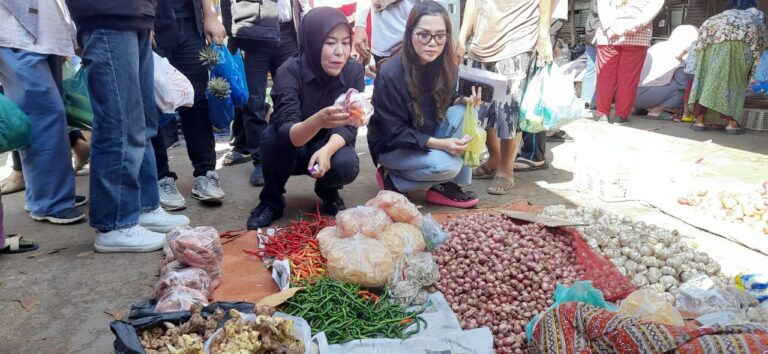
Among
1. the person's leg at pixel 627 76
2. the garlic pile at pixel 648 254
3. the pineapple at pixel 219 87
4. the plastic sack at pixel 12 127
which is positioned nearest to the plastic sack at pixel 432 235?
the garlic pile at pixel 648 254

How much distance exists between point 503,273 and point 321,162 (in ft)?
3.87

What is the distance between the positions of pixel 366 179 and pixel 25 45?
2.57 m

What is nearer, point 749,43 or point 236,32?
point 236,32

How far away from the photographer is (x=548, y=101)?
4.13 m

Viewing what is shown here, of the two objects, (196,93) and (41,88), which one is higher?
(41,88)

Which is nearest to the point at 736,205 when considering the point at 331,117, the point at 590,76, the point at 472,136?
the point at 472,136

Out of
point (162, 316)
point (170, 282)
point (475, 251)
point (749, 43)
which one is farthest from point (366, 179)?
point (749, 43)

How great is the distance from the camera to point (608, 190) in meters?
4.02

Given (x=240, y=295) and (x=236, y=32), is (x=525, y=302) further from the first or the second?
(x=236, y=32)

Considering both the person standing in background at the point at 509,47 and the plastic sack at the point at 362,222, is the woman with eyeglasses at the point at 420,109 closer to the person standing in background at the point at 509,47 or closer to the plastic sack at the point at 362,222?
the person standing in background at the point at 509,47

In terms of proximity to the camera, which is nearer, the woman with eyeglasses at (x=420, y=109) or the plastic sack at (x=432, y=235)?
the plastic sack at (x=432, y=235)

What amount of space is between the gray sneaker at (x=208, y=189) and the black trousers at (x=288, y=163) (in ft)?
1.70

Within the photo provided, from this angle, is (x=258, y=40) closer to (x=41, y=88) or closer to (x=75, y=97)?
(x=75, y=97)

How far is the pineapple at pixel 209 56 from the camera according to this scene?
3731 millimetres
